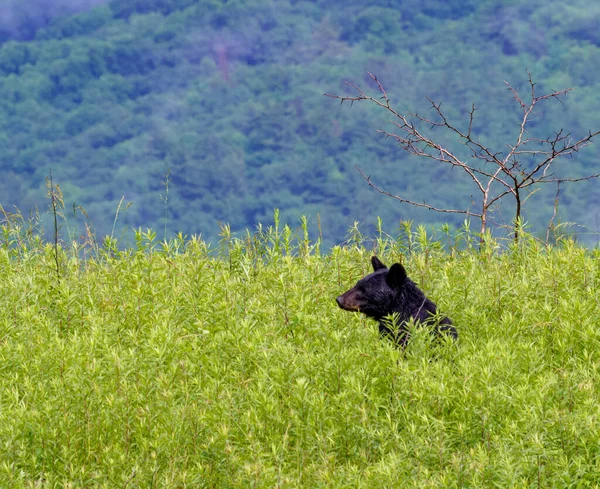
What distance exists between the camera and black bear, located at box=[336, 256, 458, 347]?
A: 7.15 metres

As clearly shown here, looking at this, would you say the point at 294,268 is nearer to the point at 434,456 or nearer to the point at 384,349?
the point at 384,349

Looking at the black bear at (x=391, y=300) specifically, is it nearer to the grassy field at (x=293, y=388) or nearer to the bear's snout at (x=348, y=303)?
the bear's snout at (x=348, y=303)

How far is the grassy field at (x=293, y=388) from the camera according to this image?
4910mm

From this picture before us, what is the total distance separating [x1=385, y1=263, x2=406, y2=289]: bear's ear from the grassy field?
469 millimetres

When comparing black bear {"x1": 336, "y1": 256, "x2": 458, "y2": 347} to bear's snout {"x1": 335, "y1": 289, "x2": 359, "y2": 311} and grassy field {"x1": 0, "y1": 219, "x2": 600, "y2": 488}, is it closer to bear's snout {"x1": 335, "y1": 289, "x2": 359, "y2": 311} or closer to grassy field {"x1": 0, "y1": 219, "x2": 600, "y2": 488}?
bear's snout {"x1": 335, "y1": 289, "x2": 359, "y2": 311}

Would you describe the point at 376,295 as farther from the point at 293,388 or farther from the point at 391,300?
the point at 293,388

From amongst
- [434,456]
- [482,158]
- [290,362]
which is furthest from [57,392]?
[482,158]


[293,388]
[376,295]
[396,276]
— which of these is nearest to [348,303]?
[376,295]

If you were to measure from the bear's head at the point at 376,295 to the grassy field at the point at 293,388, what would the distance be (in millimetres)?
235

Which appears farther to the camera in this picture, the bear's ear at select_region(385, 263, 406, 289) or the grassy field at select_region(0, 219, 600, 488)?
the bear's ear at select_region(385, 263, 406, 289)

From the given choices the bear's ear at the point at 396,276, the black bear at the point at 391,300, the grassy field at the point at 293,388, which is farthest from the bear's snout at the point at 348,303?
the bear's ear at the point at 396,276

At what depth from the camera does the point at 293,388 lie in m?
5.75

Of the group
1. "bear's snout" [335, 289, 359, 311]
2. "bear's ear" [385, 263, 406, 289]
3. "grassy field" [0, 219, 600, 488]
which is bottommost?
"grassy field" [0, 219, 600, 488]

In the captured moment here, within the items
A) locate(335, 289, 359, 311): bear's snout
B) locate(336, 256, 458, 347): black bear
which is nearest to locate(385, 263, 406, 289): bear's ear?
locate(336, 256, 458, 347): black bear
